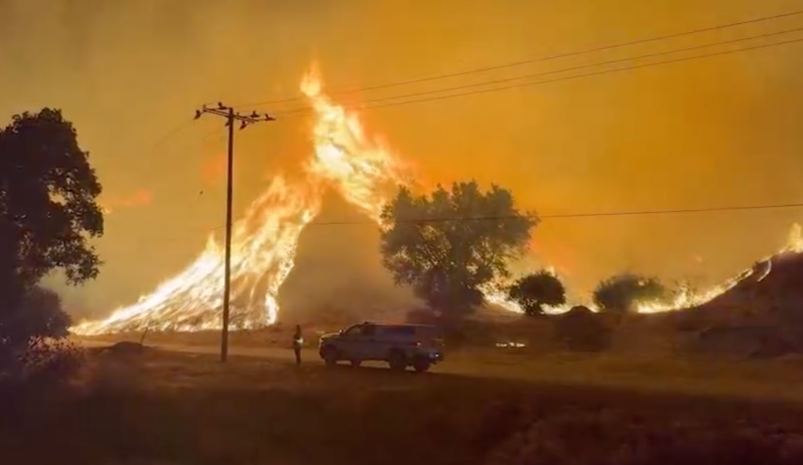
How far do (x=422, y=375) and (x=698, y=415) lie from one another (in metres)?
14.1

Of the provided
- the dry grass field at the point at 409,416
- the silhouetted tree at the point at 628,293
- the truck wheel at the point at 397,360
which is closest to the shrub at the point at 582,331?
the dry grass field at the point at 409,416

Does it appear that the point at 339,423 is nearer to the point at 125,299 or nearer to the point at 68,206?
the point at 68,206

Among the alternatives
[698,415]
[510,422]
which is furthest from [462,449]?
[698,415]

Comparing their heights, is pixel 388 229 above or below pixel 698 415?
above

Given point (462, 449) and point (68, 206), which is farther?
point (68, 206)

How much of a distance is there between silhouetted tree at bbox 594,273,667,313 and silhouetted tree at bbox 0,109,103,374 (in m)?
50.9

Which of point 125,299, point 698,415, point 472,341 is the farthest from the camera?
point 125,299

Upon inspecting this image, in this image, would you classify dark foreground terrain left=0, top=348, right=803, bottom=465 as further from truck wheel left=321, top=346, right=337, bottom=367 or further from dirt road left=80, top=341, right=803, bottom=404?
truck wheel left=321, top=346, right=337, bottom=367

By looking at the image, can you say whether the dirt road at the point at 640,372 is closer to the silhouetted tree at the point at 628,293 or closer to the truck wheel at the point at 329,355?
the truck wheel at the point at 329,355

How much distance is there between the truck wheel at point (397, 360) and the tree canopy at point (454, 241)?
124 ft

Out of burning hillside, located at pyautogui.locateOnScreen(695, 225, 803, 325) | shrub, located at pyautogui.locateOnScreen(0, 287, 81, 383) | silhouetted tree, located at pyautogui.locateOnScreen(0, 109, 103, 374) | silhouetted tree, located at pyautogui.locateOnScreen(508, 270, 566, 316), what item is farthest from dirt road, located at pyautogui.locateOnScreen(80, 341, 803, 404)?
silhouetted tree, located at pyautogui.locateOnScreen(508, 270, 566, 316)

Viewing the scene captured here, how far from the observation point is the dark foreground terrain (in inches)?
869

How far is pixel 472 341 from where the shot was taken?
61844mm

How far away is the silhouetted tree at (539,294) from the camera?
71.2 metres
